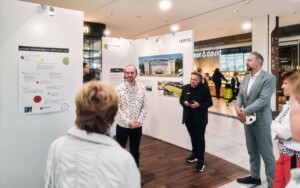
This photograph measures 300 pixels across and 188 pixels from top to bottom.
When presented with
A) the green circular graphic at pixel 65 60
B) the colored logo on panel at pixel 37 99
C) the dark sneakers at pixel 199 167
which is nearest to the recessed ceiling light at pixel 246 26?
the dark sneakers at pixel 199 167

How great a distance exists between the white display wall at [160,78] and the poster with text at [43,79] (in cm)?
263

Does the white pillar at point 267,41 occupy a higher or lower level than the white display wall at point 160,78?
higher

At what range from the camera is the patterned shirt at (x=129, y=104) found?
324cm

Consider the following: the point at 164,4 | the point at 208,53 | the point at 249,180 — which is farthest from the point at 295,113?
the point at 208,53

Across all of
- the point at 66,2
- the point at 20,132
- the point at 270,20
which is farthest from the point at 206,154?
the point at 270,20

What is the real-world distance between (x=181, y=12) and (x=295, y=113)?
5719mm

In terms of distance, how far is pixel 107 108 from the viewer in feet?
3.83

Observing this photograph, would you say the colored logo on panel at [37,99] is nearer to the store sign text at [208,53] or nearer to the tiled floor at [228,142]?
the tiled floor at [228,142]

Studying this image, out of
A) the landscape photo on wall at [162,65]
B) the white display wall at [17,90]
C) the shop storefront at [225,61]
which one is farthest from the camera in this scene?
the shop storefront at [225,61]

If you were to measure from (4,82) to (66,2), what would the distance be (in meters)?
4.16

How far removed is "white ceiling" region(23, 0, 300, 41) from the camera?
5949 mm

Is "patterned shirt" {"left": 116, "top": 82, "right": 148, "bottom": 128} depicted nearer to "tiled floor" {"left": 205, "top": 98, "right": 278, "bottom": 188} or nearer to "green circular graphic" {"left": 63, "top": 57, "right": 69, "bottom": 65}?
"green circular graphic" {"left": 63, "top": 57, "right": 69, "bottom": 65}

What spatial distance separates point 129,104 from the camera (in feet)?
10.7

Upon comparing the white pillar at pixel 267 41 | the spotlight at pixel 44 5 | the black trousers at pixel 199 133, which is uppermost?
the white pillar at pixel 267 41
